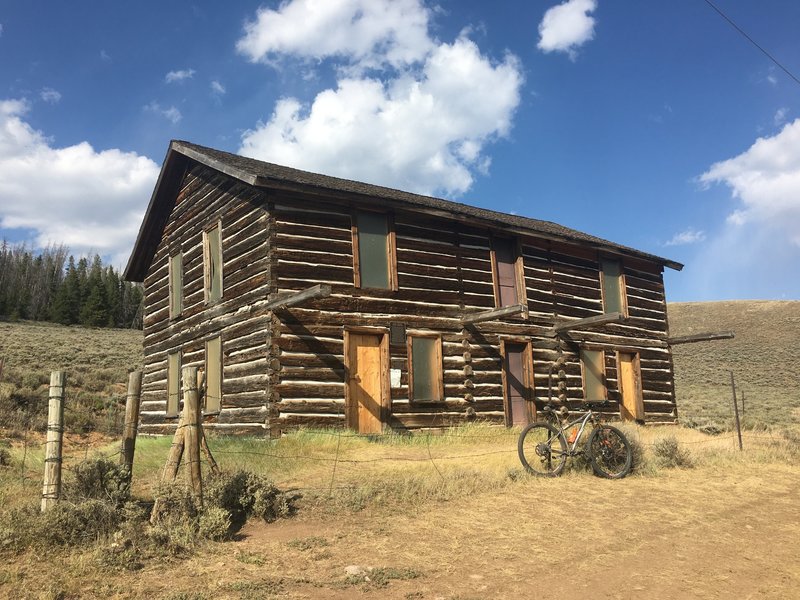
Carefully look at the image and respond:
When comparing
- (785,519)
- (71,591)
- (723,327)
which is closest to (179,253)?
(71,591)

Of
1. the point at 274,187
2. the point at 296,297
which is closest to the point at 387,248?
the point at 274,187

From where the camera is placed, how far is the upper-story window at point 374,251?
50.7 feet

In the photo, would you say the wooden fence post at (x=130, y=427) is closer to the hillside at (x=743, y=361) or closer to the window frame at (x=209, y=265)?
the window frame at (x=209, y=265)

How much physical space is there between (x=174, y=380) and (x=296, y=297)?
7.29 meters

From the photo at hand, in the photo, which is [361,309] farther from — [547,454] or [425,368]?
[547,454]

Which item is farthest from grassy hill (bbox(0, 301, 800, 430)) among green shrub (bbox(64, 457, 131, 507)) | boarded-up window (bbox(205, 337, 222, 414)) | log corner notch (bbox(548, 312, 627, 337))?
green shrub (bbox(64, 457, 131, 507))

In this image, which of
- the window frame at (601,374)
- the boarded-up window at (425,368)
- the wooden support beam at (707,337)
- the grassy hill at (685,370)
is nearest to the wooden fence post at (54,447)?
the boarded-up window at (425,368)

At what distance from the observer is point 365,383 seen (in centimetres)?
1490

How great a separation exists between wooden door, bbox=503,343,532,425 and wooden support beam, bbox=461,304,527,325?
1669 millimetres

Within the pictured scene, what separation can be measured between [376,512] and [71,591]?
382cm

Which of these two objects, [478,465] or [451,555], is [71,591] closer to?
[451,555]

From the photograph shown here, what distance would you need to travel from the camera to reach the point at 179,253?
754 inches

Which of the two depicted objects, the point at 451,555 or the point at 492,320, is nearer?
the point at 451,555

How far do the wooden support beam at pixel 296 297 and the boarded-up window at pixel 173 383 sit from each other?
5782mm
